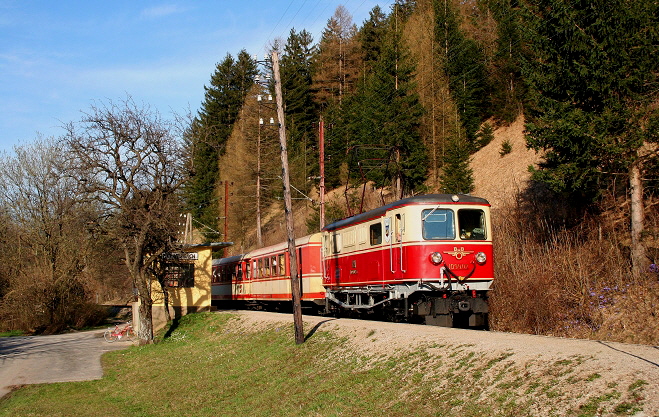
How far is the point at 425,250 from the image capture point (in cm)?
1441

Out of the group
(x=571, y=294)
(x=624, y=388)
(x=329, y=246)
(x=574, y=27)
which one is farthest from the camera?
(x=329, y=246)

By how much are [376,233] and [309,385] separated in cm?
562

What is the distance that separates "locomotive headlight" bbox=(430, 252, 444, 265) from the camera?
47.0 ft

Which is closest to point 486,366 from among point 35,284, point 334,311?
point 334,311

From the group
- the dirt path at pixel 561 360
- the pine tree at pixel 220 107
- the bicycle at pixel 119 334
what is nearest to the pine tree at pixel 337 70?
the pine tree at pixel 220 107

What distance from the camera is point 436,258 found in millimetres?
14320

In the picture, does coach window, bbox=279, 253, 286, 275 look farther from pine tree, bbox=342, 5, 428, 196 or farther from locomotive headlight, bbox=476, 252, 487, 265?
pine tree, bbox=342, 5, 428, 196

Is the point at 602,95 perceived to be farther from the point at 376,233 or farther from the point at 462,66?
the point at 462,66

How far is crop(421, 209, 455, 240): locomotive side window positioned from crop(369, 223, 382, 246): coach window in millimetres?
1787

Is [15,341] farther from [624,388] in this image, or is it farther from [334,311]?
[624,388]

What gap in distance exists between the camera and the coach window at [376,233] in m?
16.2

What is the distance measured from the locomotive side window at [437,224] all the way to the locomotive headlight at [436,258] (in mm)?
408

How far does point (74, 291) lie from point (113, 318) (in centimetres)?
880

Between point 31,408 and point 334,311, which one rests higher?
point 334,311
